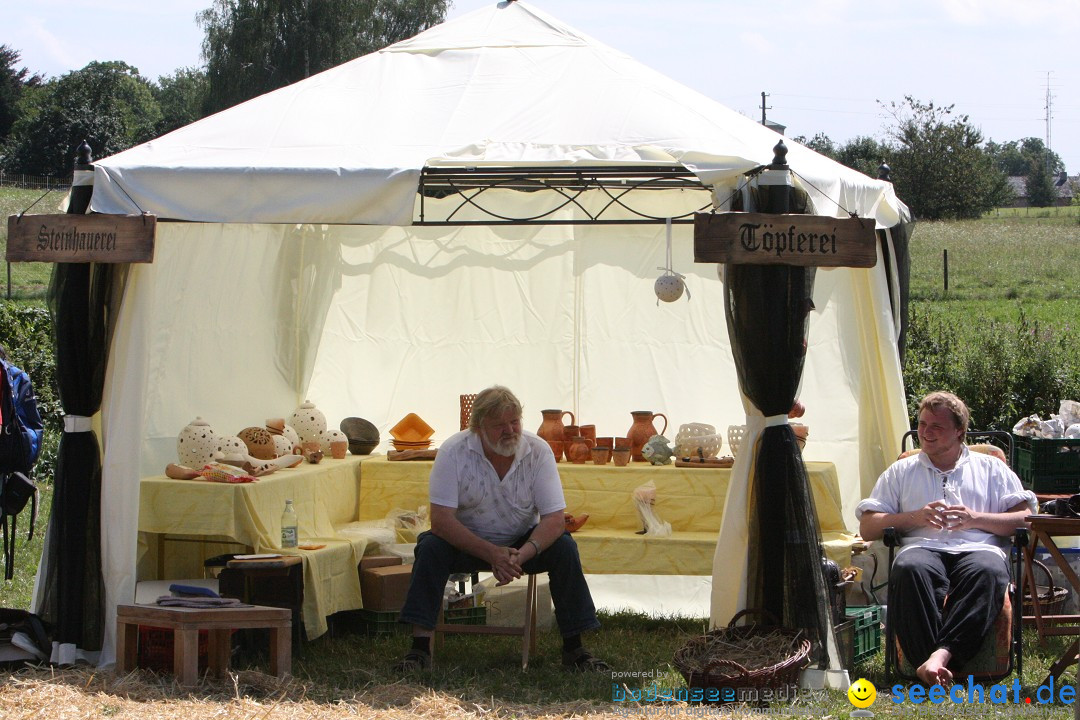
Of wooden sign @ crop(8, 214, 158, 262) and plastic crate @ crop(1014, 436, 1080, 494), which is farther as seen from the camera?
plastic crate @ crop(1014, 436, 1080, 494)

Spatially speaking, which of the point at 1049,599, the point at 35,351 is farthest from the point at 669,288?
the point at 35,351

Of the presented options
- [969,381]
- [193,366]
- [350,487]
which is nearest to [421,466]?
[350,487]

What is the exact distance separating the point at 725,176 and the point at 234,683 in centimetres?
245

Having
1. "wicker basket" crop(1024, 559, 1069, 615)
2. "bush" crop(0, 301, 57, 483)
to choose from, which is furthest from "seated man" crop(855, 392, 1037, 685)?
"bush" crop(0, 301, 57, 483)

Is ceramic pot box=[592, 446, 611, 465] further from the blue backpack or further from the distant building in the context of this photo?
the distant building

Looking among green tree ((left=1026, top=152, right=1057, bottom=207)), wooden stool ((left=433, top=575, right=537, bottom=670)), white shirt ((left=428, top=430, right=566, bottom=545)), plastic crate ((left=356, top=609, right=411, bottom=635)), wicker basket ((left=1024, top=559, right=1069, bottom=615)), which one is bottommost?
plastic crate ((left=356, top=609, right=411, bottom=635))

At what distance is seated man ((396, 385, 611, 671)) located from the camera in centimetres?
457

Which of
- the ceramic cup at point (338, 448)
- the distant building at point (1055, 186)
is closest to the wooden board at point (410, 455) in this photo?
the ceramic cup at point (338, 448)

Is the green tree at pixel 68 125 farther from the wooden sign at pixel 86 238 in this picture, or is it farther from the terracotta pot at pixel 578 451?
the wooden sign at pixel 86 238

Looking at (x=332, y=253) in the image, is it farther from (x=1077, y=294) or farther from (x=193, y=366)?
(x=1077, y=294)

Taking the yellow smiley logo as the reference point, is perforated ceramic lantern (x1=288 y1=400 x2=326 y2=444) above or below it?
above

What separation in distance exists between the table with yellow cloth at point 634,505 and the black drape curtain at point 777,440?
3.38ft

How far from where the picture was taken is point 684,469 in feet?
19.3

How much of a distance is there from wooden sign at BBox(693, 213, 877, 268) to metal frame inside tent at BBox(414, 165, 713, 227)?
0.59m
